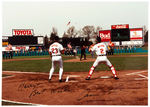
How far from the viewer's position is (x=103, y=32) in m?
48.2

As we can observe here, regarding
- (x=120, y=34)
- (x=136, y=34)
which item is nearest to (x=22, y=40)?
(x=120, y=34)

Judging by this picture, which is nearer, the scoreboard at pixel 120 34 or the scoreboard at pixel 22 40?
the scoreboard at pixel 120 34

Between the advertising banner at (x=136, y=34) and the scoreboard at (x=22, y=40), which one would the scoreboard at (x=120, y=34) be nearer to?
the advertising banner at (x=136, y=34)

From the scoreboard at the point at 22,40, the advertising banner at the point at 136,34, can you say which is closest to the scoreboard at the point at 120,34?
the advertising banner at the point at 136,34

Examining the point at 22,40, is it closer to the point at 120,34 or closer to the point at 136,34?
the point at 120,34

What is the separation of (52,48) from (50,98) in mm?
2611

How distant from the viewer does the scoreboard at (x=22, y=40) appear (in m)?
36.5

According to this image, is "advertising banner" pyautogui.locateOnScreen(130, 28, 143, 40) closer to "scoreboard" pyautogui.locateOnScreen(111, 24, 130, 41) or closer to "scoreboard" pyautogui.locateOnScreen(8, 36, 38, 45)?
"scoreboard" pyautogui.locateOnScreen(111, 24, 130, 41)

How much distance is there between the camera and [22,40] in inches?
1463

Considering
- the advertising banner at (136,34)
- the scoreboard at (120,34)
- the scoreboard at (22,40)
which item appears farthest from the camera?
the advertising banner at (136,34)

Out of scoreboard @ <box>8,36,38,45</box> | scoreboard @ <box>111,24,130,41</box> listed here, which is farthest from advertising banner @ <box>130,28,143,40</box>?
scoreboard @ <box>8,36,38,45</box>

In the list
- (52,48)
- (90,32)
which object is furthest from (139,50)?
(52,48)

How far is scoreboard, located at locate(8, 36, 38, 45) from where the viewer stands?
36500 millimetres

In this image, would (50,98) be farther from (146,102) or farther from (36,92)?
(146,102)
